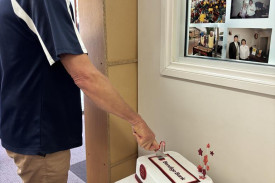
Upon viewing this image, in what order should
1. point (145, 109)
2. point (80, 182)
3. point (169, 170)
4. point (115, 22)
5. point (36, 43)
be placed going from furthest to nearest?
1. point (80, 182)
2. point (145, 109)
3. point (115, 22)
4. point (169, 170)
5. point (36, 43)

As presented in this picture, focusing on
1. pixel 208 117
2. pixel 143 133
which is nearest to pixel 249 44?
pixel 208 117

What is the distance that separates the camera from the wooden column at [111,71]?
3.88 feet

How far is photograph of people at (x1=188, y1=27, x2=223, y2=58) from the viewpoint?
0.99m

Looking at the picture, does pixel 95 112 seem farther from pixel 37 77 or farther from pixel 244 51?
pixel 244 51

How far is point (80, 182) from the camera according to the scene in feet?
6.37

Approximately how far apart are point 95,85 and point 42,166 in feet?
1.33

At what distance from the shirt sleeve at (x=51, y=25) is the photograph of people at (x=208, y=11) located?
540 mm

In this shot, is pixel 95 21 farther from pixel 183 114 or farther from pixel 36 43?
pixel 183 114

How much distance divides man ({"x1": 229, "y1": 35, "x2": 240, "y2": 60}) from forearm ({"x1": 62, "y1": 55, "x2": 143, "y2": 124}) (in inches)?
18.2

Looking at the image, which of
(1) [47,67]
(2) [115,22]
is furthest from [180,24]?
(1) [47,67]

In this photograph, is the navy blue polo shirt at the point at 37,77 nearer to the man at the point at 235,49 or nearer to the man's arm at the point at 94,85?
the man's arm at the point at 94,85

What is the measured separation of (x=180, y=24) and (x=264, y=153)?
63 cm

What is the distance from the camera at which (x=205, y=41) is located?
1035 millimetres

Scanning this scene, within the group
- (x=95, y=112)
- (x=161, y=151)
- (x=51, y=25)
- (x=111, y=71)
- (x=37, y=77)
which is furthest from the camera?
(x=95, y=112)
